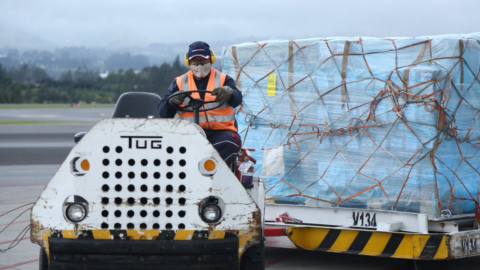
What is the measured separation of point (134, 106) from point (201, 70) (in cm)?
98

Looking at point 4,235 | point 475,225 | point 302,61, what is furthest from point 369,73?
point 4,235

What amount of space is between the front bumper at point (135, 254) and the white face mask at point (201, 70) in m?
2.08

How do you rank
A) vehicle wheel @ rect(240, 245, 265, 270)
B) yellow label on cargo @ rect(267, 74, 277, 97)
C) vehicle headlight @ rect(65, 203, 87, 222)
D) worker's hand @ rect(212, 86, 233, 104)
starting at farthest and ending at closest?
yellow label on cargo @ rect(267, 74, 277, 97) < worker's hand @ rect(212, 86, 233, 104) < vehicle wheel @ rect(240, 245, 265, 270) < vehicle headlight @ rect(65, 203, 87, 222)

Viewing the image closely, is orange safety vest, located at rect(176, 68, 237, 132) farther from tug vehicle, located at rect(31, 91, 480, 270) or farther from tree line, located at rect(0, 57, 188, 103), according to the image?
tree line, located at rect(0, 57, 188, 103)

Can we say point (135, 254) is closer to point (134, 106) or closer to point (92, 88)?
point (134, 106)

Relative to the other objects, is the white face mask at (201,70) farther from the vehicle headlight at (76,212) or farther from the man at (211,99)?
the vehicle headlight at (76,212)

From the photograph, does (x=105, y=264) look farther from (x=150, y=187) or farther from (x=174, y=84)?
(x=174, y=84)

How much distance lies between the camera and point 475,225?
7.11 m

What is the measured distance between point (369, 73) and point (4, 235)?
17.3ft

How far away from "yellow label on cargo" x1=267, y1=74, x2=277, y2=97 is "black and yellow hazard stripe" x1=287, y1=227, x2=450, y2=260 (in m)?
1.58

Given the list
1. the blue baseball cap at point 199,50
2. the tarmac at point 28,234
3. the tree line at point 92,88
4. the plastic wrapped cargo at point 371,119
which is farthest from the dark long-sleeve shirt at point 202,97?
the tree line at point 92,88

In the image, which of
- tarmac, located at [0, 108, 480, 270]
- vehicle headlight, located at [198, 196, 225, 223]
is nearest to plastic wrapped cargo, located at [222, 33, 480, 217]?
tarmac, located at [0, 108, 480, 270]

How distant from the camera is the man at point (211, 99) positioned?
584cm

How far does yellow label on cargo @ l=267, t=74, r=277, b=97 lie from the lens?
788cm
